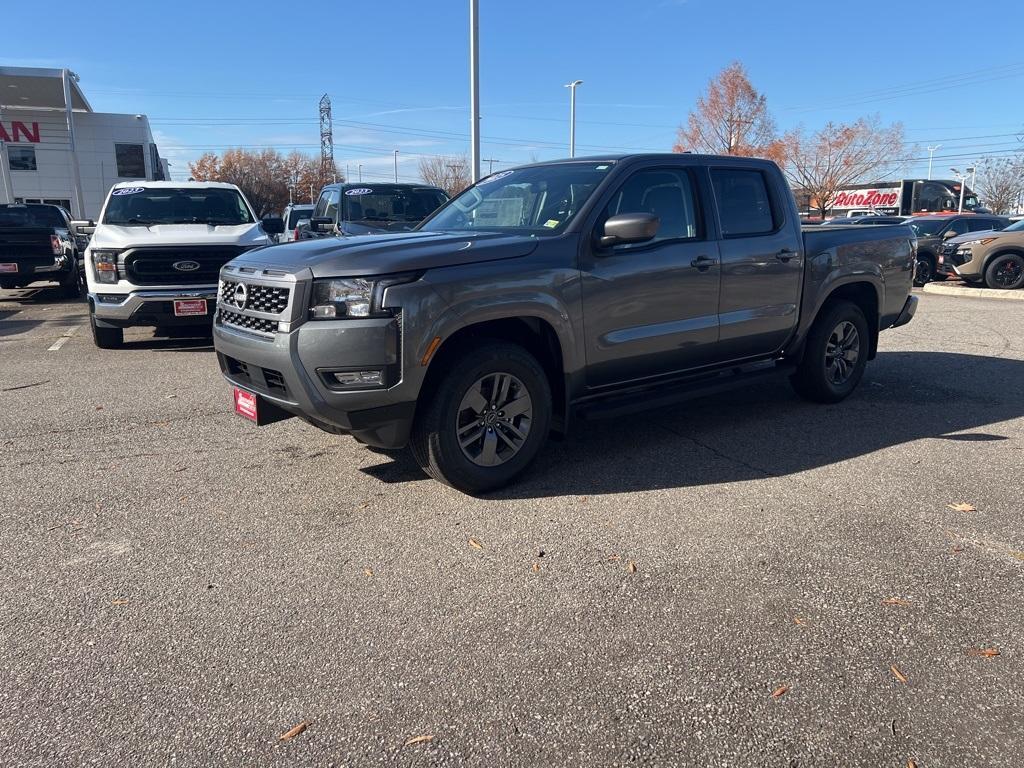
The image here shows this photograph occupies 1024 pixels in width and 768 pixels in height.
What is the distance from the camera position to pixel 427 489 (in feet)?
15.1

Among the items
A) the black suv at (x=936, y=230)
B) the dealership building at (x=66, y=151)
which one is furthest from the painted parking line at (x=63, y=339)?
the dealership building at (x=66, y=151)

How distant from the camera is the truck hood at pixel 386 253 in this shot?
13.1 feet

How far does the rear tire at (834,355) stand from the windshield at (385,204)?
656cm

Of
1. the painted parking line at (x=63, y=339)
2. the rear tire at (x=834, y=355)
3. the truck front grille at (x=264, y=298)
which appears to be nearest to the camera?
the truck front grille at (x=264, y=298)

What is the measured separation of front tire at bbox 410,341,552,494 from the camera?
421cm

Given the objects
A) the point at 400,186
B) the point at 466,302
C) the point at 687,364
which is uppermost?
the point at 400,186

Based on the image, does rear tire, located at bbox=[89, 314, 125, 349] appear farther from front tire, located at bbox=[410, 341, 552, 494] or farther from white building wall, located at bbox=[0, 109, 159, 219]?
white building wall, located at bbox=[0, 109, 159, 219]

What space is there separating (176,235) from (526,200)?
5.47 m

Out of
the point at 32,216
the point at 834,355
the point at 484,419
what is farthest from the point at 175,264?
the point at 32,216

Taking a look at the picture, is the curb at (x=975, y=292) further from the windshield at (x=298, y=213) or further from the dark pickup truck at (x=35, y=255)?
the dark pickup truck at (x=35, y=255)

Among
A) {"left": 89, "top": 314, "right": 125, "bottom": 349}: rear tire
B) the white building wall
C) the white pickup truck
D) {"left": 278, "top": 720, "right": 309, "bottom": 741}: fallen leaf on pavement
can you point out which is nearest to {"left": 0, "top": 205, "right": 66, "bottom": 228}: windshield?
the white pickup truck

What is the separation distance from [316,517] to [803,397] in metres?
4.39

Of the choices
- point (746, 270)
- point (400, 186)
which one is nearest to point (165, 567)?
point (746, 270)

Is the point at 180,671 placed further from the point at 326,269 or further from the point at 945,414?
the point at 945,414
